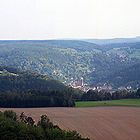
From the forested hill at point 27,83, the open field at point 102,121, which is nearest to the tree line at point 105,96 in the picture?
the open field at point 102,121

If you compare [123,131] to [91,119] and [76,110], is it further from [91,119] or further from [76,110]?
[76,110]

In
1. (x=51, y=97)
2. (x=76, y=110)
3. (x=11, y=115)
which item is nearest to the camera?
(x=11, y=115)

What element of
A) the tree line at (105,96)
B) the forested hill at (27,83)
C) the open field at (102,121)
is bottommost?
the forested hill at (27,83)

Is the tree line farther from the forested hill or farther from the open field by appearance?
the forested hill

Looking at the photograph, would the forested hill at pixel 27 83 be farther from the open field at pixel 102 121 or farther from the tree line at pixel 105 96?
the open field at pixel 102 121

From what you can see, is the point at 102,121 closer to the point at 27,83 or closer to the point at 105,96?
the point at 105,96

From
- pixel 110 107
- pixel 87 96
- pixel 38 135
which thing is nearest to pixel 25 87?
pixel 87 96

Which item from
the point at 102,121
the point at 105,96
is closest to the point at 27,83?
the point at 105,96

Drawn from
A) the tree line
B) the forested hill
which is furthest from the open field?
the forested hill
